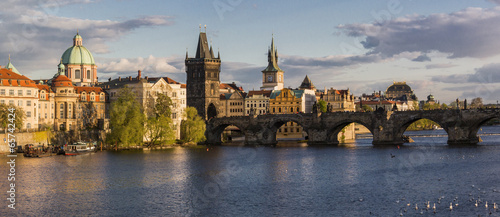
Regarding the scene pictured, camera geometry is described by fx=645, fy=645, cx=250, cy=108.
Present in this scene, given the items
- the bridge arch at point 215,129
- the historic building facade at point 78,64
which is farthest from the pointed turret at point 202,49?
the historic building facade at point 78,64

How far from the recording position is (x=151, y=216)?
51469 mm

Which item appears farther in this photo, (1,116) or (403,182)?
(1,116)

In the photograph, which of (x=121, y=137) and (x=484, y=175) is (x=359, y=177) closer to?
(x=484, y=175)

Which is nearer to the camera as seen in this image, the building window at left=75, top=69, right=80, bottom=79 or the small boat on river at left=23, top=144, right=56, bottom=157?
the small boat on river at left=23, top=144, right=56, bottom=157

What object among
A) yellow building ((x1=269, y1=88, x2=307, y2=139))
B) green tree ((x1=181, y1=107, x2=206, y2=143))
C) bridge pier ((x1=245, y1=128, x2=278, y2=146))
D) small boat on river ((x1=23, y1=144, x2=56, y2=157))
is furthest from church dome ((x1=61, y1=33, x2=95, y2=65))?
small boat on river ((x1=23, y1=144, x2=56, y2=157))

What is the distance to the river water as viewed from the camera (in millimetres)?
53594

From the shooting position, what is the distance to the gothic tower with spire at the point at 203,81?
503 ft

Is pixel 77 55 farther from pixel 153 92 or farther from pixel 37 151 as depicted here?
pixel 37 151

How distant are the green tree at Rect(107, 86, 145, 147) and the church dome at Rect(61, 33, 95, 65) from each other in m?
61.4

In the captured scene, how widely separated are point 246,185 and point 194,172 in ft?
45.1

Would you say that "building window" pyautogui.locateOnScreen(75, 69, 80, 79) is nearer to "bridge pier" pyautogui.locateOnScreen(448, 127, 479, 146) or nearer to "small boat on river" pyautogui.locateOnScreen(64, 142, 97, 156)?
"small boat on river" pyautogui.locateOnScreen(64, 142, 97, 156)

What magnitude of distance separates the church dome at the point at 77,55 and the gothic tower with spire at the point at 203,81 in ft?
113

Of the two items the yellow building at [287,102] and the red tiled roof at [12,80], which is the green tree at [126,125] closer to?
the red tiled roof at [12,80]

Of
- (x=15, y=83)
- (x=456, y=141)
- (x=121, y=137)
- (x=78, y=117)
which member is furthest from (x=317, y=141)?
(x=15, y=83)
